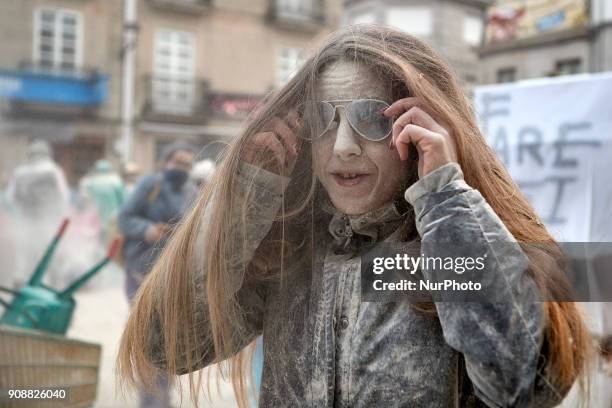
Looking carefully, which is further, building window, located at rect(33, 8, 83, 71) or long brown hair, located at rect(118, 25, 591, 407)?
building window, located at rect(33, 8, 83, 71)

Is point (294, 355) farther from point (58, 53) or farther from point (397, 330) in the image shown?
point (58, 53)

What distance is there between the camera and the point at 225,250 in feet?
3.23

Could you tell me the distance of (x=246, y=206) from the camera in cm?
99

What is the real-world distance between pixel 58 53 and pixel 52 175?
4.42 meters

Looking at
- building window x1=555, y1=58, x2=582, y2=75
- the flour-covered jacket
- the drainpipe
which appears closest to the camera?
the flour-covered jacket

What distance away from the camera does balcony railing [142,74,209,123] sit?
9020 millimetres

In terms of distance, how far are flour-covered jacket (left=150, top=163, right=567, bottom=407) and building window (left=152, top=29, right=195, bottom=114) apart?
7843mm

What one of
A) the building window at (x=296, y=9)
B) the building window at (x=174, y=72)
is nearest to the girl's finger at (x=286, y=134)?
the building window at (x=296, y=9)

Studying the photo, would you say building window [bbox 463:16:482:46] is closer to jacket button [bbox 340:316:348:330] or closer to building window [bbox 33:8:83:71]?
building window [bbox 33:8:83:71]

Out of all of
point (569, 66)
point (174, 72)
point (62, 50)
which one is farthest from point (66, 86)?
point (569, 66)

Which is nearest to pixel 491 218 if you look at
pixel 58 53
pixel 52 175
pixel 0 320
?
pixel 0 320

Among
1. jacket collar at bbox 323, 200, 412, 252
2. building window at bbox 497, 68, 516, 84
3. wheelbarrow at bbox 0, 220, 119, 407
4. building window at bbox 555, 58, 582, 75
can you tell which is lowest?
wheelbarrow at bbox 0, 220, 119, 407

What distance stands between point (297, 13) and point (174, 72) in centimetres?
293

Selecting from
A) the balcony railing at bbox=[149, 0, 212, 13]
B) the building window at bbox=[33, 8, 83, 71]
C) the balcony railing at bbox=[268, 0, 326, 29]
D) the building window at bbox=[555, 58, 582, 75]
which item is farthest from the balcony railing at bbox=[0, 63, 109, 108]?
the building window at bbox=[555, 58, 582, 75]
